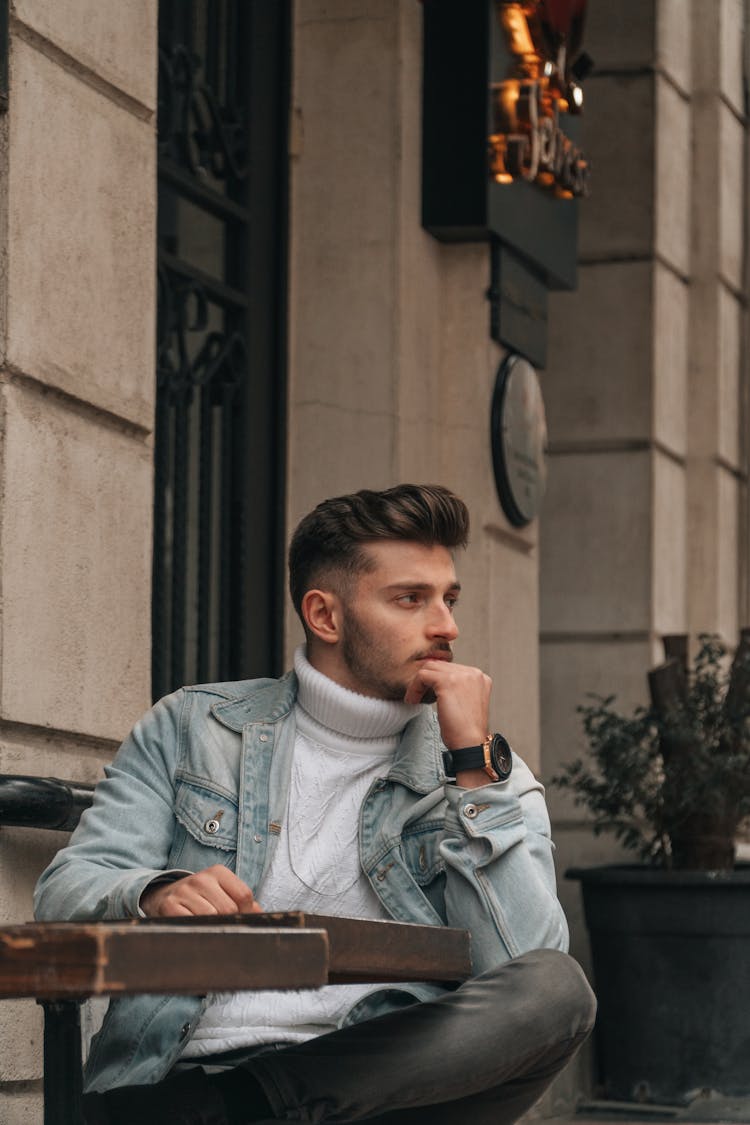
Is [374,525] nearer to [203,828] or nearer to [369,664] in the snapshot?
[369,664]

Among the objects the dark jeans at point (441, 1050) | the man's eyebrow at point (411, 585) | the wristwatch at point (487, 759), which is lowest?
the dark jeans at point (441, 1050)

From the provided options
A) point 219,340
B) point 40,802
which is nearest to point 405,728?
point 40,802

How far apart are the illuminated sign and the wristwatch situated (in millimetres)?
3662

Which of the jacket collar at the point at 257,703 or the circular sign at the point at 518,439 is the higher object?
the circular sign at the point at 518,439

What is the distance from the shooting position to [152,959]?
7.52ft

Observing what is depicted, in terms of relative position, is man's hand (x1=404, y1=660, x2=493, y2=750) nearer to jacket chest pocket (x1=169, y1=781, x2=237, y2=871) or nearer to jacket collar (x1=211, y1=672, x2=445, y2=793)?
jacket collar (x1=211, y1=672, x2=445, y2=793)

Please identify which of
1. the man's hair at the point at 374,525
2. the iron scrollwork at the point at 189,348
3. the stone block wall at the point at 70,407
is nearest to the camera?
the man's hair at the point at 374,525

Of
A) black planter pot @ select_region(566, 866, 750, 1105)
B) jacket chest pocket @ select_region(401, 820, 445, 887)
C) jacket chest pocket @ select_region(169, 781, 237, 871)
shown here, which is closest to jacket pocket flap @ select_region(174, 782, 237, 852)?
jacket chest pocket @ select_region(169, 781, 237, 871)

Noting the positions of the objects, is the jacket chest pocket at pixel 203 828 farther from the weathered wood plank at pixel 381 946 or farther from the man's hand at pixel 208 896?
the weathered wood plank at pixel 381 946

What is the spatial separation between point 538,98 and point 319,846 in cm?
388

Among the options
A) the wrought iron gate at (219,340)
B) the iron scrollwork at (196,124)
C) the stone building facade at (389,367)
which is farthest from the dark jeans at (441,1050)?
the iron scrollwork at (196,124)

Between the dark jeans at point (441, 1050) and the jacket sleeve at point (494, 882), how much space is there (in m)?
0.16

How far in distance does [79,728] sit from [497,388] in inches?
115

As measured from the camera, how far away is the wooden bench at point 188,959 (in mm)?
2260
